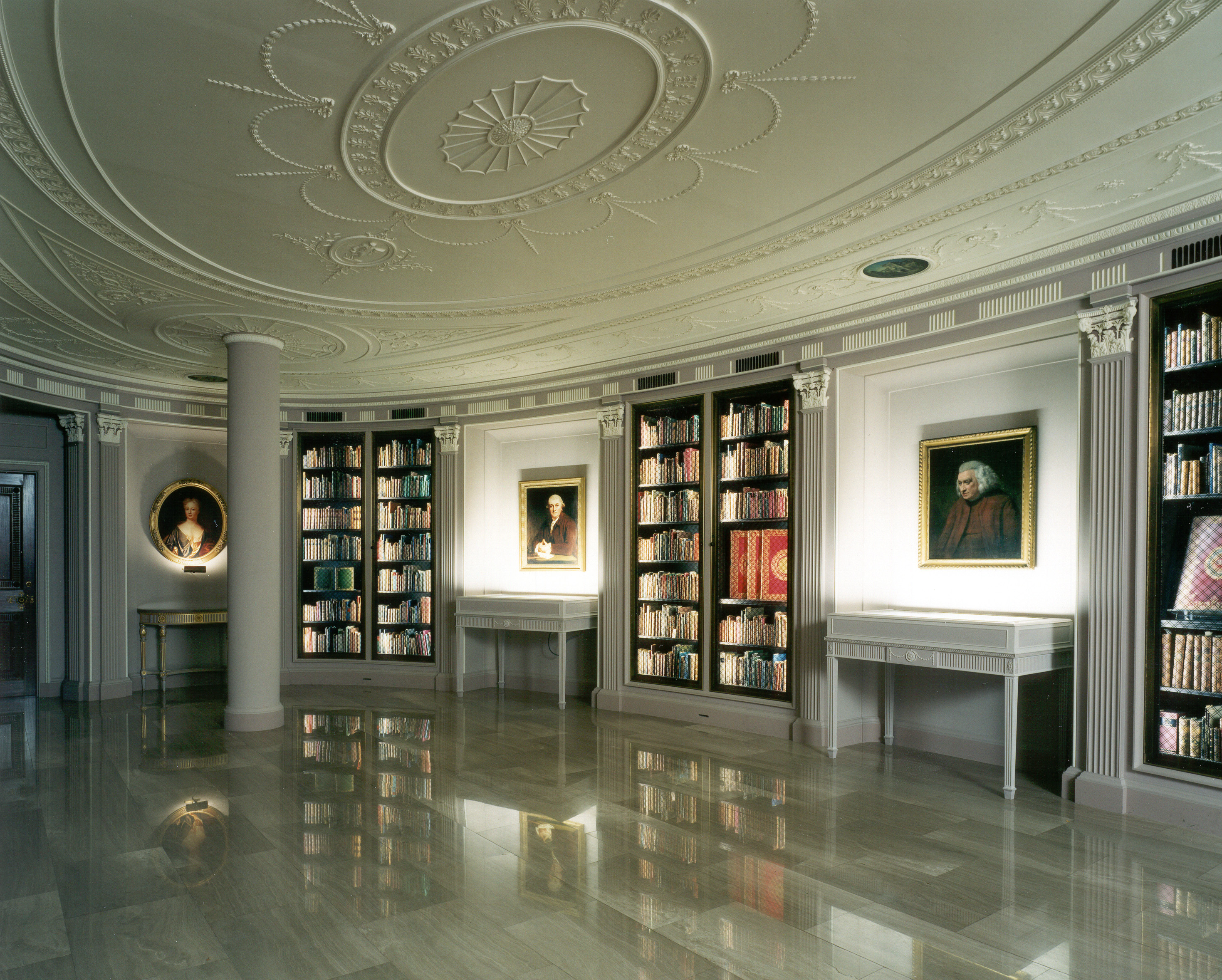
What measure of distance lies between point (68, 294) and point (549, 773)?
4979 millimetres

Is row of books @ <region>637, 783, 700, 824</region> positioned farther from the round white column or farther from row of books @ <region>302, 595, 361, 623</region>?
row of books @ <region>302, 595, 361, 623</region>

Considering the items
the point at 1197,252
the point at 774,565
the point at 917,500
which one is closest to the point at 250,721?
the point at 774,565

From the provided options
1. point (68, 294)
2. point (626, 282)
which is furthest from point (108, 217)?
point (626, 282)

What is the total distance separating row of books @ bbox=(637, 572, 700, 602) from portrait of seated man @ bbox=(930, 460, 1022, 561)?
220cm

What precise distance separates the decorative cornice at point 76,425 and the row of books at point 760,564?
686 centimetres

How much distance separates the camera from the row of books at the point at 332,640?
1029 centimetres

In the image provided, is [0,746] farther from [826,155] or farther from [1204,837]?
[1204,837]

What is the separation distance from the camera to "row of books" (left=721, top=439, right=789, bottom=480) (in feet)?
24.5

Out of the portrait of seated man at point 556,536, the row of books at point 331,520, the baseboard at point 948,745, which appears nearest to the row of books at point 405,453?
the row of books at point 331,520

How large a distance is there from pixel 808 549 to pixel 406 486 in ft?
16.9

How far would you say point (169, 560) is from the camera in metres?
9.99

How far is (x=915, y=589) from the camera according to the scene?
7012mm

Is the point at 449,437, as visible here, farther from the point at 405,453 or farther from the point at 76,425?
the point at 76,425

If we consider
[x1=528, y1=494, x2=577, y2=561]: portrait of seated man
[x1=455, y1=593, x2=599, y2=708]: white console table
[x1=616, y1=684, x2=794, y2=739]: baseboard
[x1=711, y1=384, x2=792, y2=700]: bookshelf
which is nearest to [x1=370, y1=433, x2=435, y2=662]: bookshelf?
[x1=455, y1=593, x2=599, y2=708]: white console table
